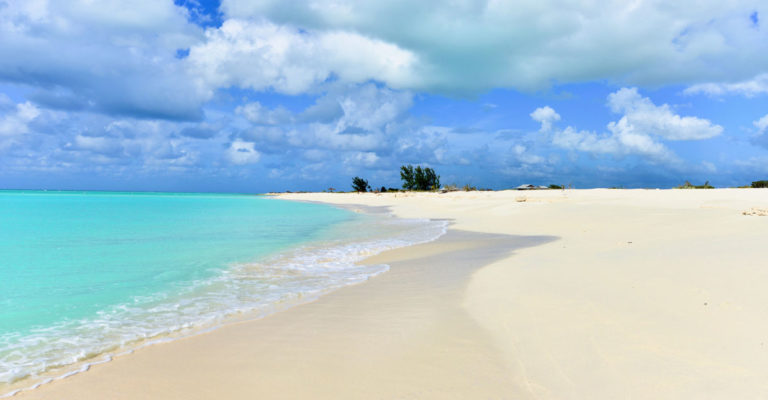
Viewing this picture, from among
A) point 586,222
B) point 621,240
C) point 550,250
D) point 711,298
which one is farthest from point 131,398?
point 586,222

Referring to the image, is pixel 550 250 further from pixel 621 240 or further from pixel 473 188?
pixel 473 188

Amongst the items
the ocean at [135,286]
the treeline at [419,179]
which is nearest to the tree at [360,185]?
the treeline at [419,179]

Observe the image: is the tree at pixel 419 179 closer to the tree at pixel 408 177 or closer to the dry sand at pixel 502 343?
the tree at pixel 408 177

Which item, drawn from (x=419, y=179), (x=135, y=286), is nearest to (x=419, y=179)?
(x=419, y=179)

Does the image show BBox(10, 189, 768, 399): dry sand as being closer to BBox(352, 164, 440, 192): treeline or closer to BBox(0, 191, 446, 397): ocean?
BBox(0, 191, 446, 397): ocean

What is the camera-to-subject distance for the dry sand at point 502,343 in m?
3.36

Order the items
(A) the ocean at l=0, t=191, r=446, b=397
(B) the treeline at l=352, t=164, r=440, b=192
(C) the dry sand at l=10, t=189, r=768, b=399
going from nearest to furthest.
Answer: (C) the dry sand at l=10, t=189, r=768, b=399 → (A) the ocean at l=0, t=191, r=446, b=397 → (B) the treeline at l=352, t=164, r=440, b=192

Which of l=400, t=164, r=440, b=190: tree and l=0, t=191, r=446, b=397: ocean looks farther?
l=400, t=164, r=440, b=190: tree

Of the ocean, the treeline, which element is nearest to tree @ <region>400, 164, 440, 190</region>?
the treeline

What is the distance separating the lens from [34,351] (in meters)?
4.56

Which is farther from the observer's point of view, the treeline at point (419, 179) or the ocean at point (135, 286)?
the treeline at point (419, 179)

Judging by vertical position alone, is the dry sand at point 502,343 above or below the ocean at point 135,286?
above

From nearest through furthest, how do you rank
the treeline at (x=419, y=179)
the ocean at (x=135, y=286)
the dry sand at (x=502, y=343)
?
the dry sand at (x=502, y=343) → the ocean at (x=135, y=286) → the treeline at (x=419, y=179)

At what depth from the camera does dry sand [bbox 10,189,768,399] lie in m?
3.36
